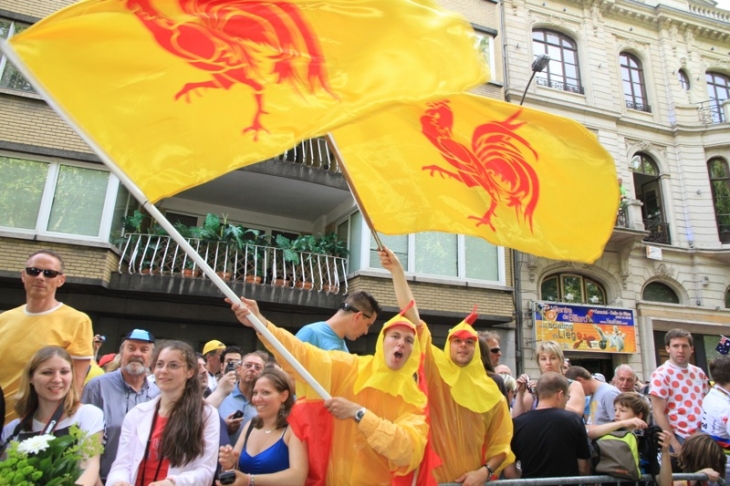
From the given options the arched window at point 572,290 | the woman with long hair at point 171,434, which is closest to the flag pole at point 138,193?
the woman with long hair at point 171,434

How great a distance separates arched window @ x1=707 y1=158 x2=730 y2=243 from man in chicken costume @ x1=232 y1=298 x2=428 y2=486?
17.6 m

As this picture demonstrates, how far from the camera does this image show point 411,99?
306 centimetres

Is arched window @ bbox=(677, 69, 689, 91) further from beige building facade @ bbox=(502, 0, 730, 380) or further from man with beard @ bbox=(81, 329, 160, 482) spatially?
man with beard @ bbox=(81, 329, 160, 482)

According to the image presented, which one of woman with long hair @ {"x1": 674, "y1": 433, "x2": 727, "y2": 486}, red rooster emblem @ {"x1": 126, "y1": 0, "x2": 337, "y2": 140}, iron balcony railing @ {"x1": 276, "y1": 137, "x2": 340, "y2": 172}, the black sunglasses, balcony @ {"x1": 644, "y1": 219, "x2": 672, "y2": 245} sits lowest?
woman with long hair @ {"x1": 674, "y1": 433, "x2": 727, "y2": 486}

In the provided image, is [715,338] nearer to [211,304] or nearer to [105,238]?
[211,304]

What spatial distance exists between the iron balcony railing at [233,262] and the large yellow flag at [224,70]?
25.3ft

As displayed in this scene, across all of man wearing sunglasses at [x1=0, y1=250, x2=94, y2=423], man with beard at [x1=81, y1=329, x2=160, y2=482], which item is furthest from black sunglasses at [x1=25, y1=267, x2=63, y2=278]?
man with beard at [x1=81, y1=329, x2=160, y2=482]

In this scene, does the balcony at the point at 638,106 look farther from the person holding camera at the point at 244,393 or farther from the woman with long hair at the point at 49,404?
the woman with long hair at the point at 49,404

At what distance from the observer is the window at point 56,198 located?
32.9 ft

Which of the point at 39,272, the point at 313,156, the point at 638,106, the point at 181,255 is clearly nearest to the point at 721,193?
the point at 638,106

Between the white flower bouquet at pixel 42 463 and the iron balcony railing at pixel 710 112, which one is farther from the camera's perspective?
the iron balcony railing at pixel 710 112

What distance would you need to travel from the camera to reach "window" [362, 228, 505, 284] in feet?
41.7

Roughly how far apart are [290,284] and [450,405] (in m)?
8.07

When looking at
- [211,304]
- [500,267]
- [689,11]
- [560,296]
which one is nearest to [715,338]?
[560,296]
